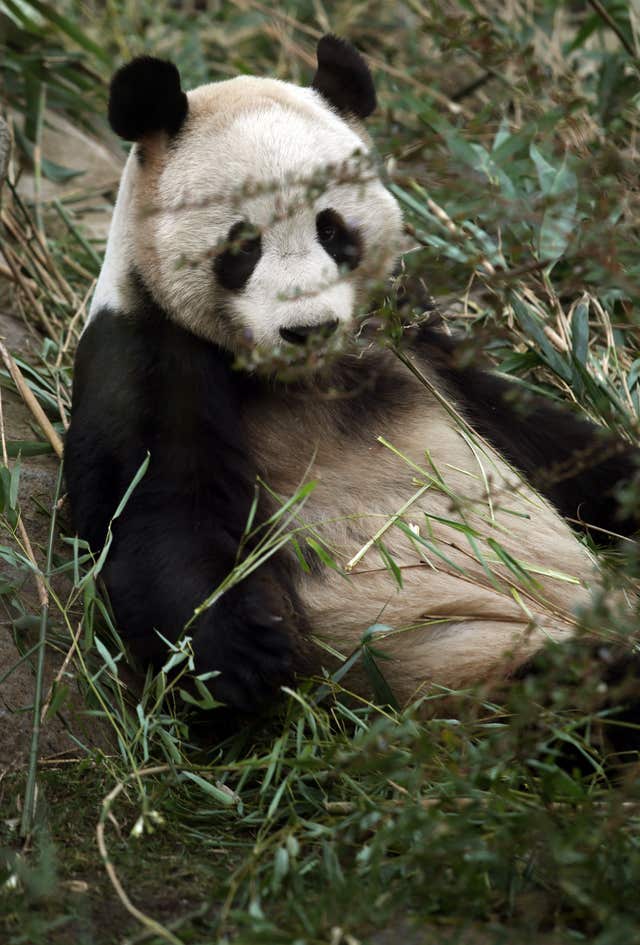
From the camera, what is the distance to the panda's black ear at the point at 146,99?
2.91 metres

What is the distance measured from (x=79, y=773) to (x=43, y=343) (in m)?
1.97

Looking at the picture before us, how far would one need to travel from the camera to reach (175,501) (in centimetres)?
272

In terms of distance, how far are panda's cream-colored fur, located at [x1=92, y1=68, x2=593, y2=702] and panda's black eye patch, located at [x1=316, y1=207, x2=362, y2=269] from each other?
3cm

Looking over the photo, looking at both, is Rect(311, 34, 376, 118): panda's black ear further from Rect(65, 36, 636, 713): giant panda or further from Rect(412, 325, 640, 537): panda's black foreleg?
Rect(412, 325, 640, 537): panda's black foreleg

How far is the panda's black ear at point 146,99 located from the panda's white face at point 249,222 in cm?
4

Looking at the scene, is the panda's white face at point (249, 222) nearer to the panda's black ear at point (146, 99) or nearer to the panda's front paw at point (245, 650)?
the panda's black ear at point (146, 99)

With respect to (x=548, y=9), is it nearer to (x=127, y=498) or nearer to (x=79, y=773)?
(x=127, y=498)

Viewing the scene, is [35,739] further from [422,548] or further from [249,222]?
[249,222]

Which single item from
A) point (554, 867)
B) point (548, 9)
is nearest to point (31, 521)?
point (554, 867)

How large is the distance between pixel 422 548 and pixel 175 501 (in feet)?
2.10

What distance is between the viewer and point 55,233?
16.6 ft

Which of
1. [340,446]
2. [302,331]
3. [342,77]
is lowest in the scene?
[340,446]

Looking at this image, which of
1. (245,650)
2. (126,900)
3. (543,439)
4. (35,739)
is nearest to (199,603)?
(245,650)

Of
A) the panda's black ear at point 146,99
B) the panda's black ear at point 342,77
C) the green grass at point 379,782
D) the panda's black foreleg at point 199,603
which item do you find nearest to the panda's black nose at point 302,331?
the green grass at point 379,782
